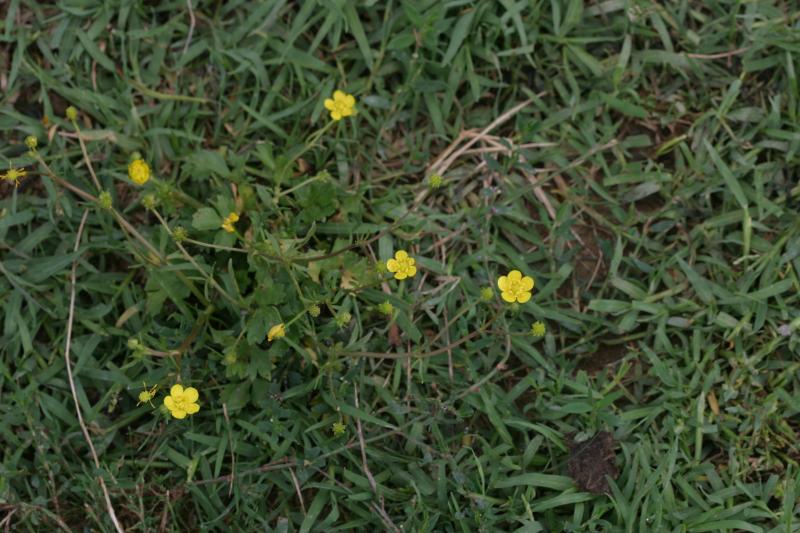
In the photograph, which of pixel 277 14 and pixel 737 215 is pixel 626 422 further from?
pixel 277 14

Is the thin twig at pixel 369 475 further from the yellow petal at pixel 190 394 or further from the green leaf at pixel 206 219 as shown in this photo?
the green leaf at pixel 206 219

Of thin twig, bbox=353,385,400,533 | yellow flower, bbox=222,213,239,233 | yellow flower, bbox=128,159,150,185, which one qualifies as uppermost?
yellow flower, bbox=128,159,150,185

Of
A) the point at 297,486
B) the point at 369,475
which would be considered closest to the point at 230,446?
the point at 297,486

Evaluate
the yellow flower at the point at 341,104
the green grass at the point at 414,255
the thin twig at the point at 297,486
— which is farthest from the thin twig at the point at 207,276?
the yellow flower at the point at 341,104


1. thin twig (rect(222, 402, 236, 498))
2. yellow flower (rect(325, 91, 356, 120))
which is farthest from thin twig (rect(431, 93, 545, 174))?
thin twig (rect(222, 402, 236, 498))

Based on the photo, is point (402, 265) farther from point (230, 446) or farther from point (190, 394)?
point (230, 446)

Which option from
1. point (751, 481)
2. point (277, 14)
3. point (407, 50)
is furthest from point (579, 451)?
point (277, 14)

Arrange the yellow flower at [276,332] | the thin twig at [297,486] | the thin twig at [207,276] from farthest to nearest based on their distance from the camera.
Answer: the thin twig at [297,486], the thin twig at [207,276], the yellow flower at [276,332]

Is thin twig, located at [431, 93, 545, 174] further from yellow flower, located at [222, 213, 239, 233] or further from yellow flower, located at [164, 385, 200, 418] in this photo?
yellow flower, located at [164, 385, 200, 418]
